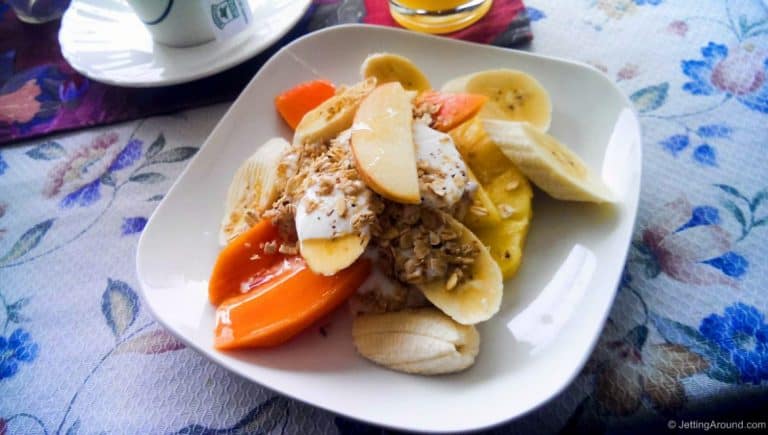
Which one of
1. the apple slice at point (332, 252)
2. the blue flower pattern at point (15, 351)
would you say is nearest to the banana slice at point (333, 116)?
the apple slice at point (332, 252)

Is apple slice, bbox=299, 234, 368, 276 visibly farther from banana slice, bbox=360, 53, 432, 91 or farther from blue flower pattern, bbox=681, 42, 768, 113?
blue flower pattern, bbox=681, 42, 768, 113

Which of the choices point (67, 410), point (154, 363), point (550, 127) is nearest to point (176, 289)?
point (154, 363)

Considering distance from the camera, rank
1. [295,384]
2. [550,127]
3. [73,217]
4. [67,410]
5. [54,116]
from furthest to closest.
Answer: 1. [54,116]
2. [73,217]
3. [550,127]
4. [67,410]
5. [295,384]

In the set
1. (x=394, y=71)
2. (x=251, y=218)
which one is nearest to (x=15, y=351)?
(x=251, y=218)

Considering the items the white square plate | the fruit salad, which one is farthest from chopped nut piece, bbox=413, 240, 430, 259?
the white square plate

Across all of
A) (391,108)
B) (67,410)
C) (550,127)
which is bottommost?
(67,410)

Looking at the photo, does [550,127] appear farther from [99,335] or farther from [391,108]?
[99,335]
